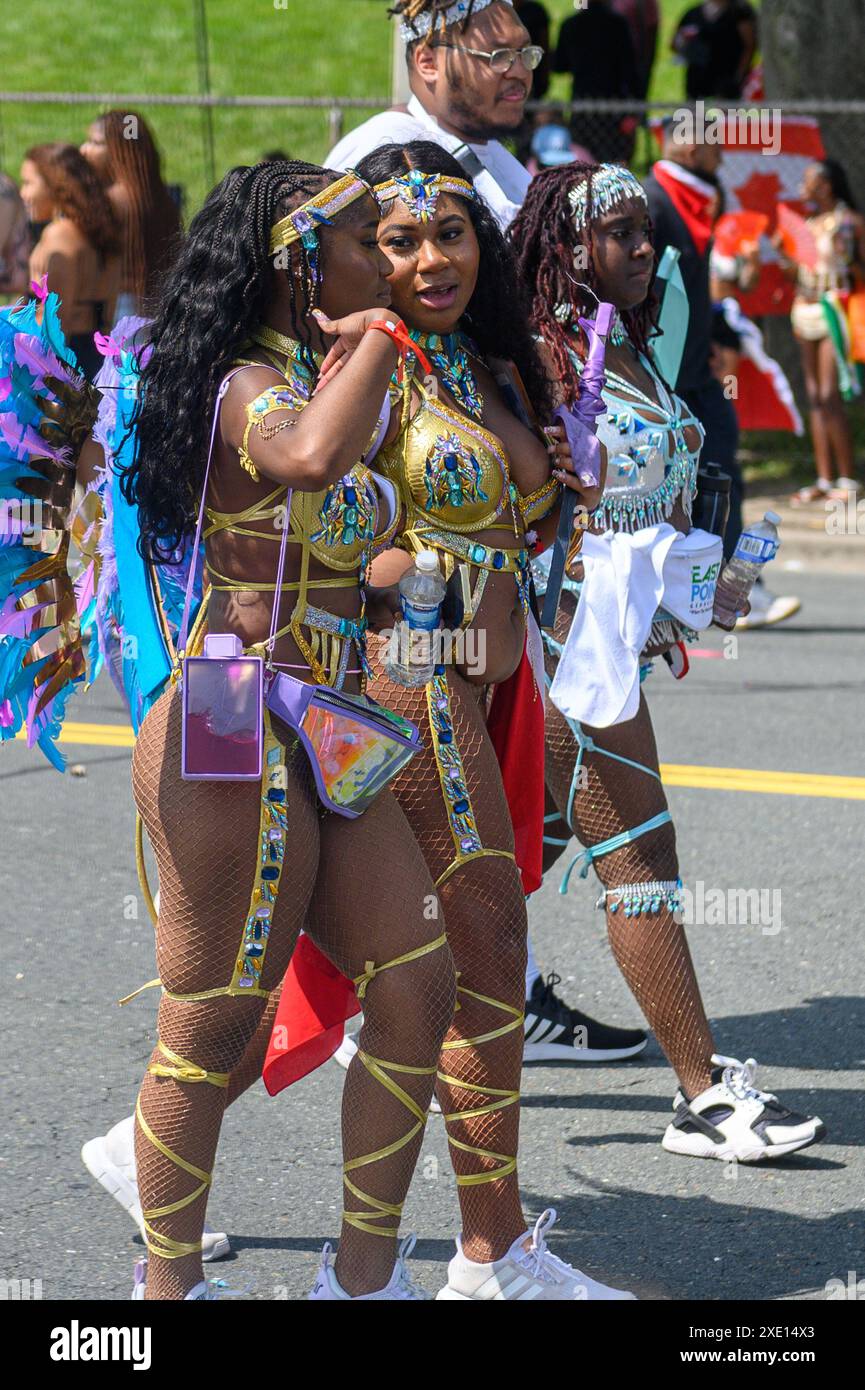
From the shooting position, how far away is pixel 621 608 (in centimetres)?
431

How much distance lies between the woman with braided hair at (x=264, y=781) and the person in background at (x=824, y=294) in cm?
970

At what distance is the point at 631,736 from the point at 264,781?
1469 mm

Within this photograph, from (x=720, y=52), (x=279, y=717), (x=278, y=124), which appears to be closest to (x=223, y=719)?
(x=279, y=717)

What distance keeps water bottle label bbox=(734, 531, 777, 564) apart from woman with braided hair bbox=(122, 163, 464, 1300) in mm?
1490

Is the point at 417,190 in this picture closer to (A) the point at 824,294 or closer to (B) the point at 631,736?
(B) the point at 631,736

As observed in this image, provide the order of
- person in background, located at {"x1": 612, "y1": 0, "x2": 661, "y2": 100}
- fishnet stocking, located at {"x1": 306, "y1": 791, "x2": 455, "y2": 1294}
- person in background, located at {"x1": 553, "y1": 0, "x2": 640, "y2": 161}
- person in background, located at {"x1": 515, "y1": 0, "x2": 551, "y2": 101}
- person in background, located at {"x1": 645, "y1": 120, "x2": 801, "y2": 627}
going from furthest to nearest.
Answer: person in background, located at {"x1": 612, "y1": 0, "x2": 661, "y2": 100} → person in background, located at {"x1": 515, "y1": 0, "x2": 551, "y2": 101} → person in background, located at {"x1": 553, "y1": 0, "x2": 640, "y2": 161} → person in background, located at {"x1": 645, "y1": 120, "x2": 801, "y2": 627} → fishnet stocking, located at {"x1": 306, "y1": 791, "x2": 455, "y2": 1294}

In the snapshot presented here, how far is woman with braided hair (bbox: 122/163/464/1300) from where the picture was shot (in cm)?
305

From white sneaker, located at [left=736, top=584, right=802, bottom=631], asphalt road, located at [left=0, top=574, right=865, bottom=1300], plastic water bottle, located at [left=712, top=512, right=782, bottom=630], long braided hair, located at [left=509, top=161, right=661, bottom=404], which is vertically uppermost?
long braided hair, located at [left=509, top=161, right=661, bottom=404]

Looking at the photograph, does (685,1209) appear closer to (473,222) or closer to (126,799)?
(473,222)

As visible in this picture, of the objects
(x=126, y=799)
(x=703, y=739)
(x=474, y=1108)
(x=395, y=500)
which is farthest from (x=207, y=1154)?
(x=703, y=739)

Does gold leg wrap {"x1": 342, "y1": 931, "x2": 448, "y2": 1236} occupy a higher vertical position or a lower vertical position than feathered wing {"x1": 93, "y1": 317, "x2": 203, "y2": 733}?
lower

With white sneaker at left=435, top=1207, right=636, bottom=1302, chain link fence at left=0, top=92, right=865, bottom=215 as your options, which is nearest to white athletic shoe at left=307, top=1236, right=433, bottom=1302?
white sneaker at left=435, top=1207, right=636, bottom=1302

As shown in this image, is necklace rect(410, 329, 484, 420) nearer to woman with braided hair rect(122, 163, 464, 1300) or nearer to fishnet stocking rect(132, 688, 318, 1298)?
woman with braided hair rect(122, 163, 464, 1300)

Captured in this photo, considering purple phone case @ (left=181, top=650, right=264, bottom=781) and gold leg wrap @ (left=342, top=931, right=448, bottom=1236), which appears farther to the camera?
gold leg wrap @ (left=342, top=931, right=448, bottom=1236)
